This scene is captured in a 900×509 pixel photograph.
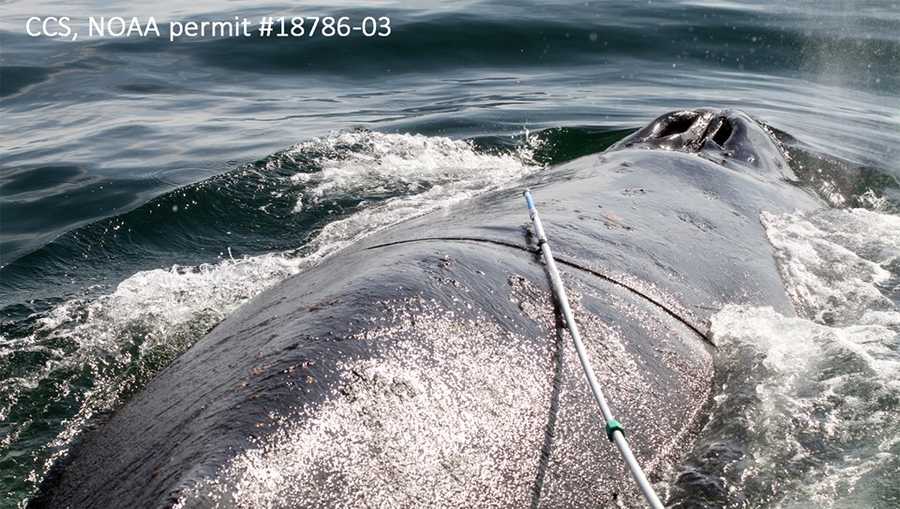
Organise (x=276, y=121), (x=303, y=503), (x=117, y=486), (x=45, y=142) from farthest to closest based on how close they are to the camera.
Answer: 1. (x=276, y=121)
2. (x=45, y=142)
3. (x=117, y=486)
4. (x=303, y=503)

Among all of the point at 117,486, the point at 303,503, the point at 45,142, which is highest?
the point at 303,503

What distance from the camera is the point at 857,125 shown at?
1199 centimetres

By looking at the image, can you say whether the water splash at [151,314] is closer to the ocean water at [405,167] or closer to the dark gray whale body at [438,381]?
the ocean water at [405,167]

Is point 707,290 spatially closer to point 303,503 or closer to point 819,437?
point 819,437

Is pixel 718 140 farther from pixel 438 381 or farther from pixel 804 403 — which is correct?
pixel 438 381

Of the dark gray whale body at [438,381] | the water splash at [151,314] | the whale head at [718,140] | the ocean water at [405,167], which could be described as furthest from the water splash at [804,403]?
the water splash at [151,314]

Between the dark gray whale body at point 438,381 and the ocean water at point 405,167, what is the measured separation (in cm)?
33

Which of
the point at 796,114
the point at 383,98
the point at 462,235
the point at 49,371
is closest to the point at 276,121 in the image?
the point at 383,98

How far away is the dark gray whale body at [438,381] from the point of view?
8.32 feet

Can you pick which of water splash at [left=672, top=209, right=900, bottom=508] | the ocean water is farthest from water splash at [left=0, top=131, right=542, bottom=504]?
water splash at [left=672, top=209, right=900, bottom=508]

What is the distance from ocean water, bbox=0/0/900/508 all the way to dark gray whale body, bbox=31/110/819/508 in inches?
13.2

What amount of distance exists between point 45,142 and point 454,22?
697 cm

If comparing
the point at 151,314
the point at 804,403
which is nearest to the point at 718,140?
the point at 804,403

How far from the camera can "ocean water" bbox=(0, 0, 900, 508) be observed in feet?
13.6
